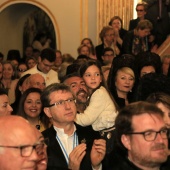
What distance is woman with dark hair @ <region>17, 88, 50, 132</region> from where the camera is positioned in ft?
19.2

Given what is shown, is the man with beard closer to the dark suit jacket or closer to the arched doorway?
the dark suit jacket

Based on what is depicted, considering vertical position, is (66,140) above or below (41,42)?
below

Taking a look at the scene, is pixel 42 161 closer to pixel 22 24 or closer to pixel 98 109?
pixel 98 109

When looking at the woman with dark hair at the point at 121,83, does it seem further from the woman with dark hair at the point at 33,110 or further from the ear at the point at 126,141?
the ear at the point at 126,141

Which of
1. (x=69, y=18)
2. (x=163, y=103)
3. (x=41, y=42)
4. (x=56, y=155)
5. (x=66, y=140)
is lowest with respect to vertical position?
(x=56, y=155)

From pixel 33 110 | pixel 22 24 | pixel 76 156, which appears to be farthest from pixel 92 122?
pixel 22 24

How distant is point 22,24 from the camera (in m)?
16.3

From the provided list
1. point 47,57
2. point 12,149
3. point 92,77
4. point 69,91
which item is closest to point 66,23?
point 47,57

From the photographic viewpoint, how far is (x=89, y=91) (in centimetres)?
617

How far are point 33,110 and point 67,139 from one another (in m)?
1.24

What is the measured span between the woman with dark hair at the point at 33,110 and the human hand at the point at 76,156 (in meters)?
1.49

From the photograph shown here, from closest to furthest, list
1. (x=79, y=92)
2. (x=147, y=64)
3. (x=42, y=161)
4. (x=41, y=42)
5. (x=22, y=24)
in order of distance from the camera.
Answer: (x=42, y=161), (x=79, y=92), (x=147, y=64), (x=41, y=42), (x=22, y=24)

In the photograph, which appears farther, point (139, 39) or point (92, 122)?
point (139, 39)

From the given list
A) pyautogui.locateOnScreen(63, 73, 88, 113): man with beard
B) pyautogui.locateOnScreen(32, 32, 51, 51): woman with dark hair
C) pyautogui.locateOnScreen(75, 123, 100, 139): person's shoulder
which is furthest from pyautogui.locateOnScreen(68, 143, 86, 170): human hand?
pyautogui.locateOnScreen(32, 32, 51, 51): woman with dark hair
